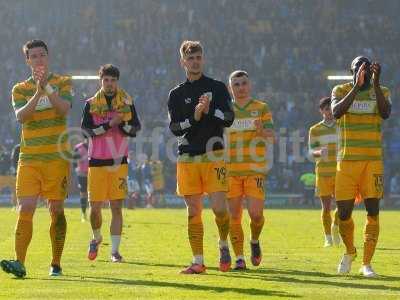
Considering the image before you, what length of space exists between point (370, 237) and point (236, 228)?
1986 millimetres

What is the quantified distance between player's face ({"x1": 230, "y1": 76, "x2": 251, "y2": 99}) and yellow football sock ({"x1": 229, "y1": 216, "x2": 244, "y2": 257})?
146 centimetres

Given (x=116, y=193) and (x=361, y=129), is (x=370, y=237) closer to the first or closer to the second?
(x=361, y=129)

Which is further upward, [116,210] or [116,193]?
[116,193]

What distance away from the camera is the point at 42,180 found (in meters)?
11.3

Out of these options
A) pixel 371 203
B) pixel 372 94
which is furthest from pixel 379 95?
pixel 371 203

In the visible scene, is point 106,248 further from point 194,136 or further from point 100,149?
point 194,136

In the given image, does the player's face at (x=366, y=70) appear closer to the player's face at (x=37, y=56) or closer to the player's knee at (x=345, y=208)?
the player's knee at (x=345, y=208)

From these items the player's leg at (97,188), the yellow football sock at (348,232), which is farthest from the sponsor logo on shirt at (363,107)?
the player's leg at (97,188)

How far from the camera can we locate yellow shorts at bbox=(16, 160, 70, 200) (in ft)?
36.7

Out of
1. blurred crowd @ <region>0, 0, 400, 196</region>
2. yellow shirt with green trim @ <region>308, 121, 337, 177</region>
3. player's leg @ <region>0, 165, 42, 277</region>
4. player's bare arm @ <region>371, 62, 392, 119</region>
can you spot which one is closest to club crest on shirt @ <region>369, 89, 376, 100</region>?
player's bare arm @ <region>371, 62, 392, 119</region>

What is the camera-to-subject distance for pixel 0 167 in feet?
127

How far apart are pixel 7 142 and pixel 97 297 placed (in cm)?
3691

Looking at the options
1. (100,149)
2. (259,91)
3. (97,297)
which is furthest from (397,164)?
(97,297)

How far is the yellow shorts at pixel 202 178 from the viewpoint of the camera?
11.7m
